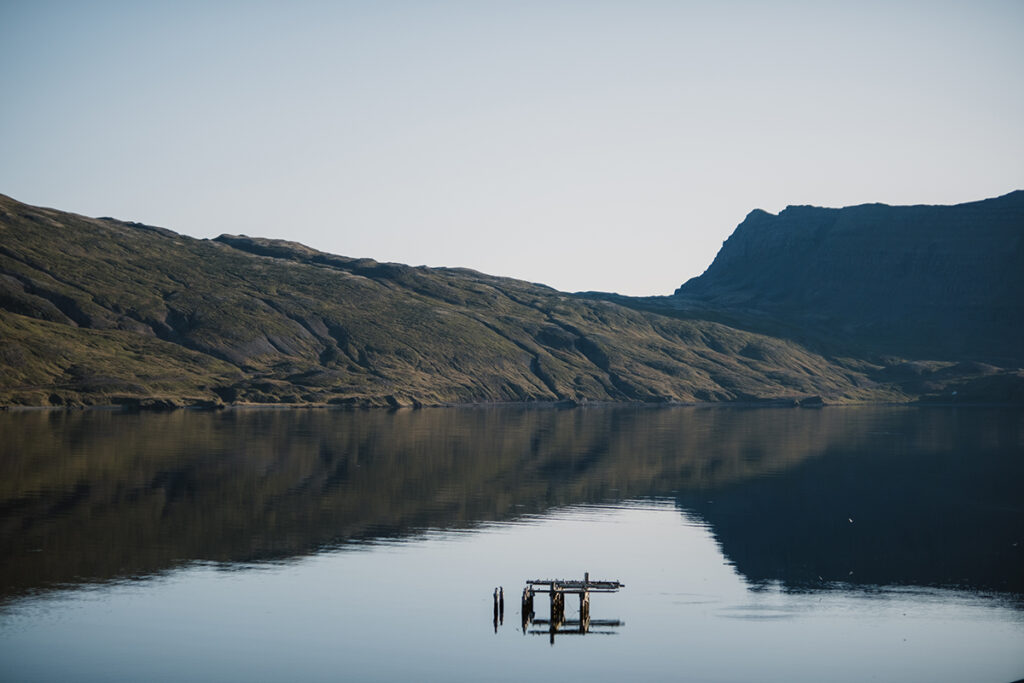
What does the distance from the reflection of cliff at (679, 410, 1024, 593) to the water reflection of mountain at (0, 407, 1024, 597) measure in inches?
11.4

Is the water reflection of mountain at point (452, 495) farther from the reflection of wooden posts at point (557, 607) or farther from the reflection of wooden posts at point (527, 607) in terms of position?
the reflection of wooden posts at point (527, 607)

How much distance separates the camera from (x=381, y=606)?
63.0m

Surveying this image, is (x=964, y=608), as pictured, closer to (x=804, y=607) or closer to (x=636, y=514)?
(x=804, y=607)

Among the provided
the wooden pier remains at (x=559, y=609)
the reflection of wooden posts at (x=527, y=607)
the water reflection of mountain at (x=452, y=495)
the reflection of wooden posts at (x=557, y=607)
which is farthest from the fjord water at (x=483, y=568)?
the reflection of wooden posts at (x=557, y=607)

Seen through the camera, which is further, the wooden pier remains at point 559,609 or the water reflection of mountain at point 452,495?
the water reflection of mountain at point 452,495

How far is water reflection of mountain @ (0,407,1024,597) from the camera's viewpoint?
76.8 meters

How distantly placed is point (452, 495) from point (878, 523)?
40.7 meters

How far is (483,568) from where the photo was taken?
74.4 metres

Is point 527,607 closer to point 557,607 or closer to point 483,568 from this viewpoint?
point 557,607

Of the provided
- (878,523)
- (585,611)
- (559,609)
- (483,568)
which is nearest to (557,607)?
(559,609)

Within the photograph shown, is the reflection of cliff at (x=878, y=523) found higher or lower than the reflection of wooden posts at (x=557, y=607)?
higher

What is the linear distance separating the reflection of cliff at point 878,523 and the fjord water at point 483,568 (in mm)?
441

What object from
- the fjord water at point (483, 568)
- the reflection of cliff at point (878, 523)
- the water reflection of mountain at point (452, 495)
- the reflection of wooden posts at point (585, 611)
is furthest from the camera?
the reflection of cliff at point (878, 523)

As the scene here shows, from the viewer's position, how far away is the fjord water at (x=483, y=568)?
54.0m
